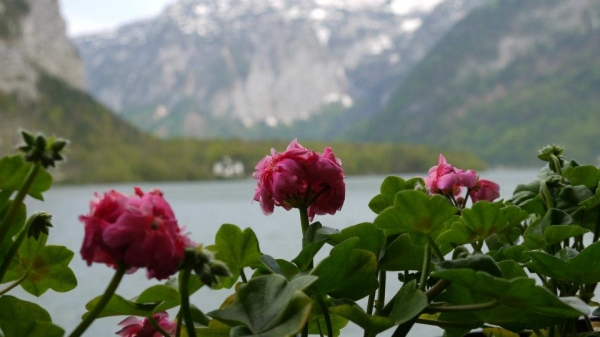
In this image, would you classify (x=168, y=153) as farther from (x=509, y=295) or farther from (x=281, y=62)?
(x=281, y=62)

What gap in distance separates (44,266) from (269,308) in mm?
256

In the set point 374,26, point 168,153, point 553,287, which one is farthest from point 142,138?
point 374,26

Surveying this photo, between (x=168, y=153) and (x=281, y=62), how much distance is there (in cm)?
7722

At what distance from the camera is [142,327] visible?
0.60m

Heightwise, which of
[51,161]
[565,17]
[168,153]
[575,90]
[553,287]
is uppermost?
[565,17]

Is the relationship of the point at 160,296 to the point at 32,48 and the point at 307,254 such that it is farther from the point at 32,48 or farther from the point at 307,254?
the point at 32,48

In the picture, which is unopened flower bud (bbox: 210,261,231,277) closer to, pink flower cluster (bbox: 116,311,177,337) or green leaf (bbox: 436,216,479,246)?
pink flower cluster (bbox: 116,311,177,337)

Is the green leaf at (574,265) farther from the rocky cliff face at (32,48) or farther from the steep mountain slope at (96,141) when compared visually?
the rocky cliff face at (32,48)

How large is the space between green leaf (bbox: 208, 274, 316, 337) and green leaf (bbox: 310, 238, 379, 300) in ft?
0.15

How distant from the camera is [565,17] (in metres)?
82.6

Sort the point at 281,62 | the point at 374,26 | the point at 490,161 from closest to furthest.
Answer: the point at 490,161 < the point at 281,62 < the point at 374,26

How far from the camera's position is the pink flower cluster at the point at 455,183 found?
74cm

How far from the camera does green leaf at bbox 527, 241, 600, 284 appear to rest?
59 cm

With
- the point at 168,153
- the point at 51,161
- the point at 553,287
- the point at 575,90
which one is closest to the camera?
the point at 51,161
